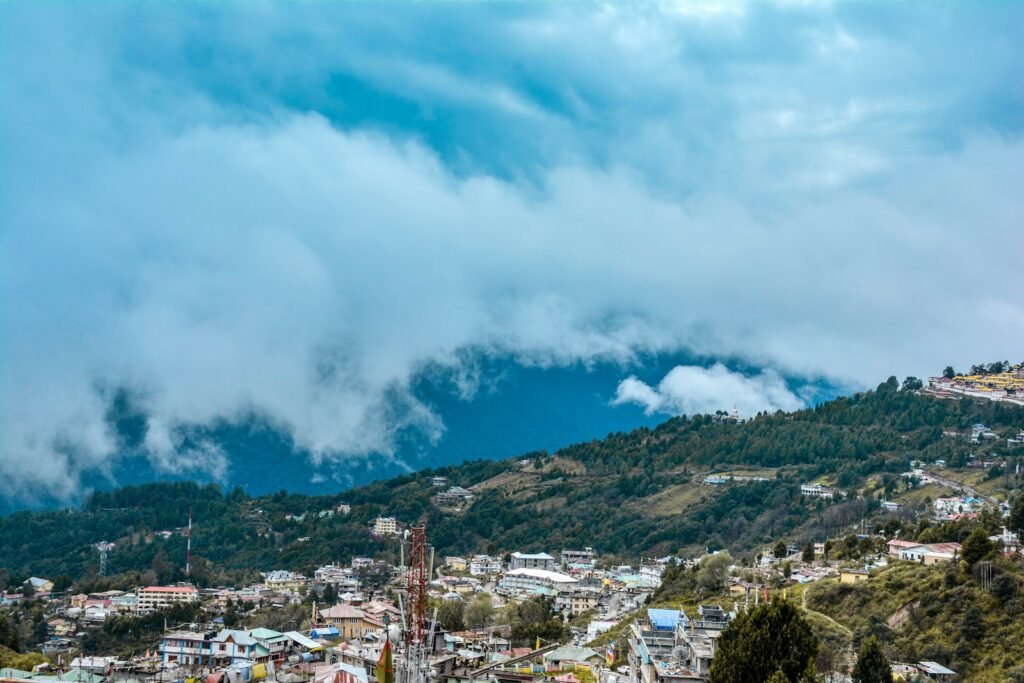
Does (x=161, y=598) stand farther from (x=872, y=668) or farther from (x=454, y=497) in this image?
(x=872, y=668)

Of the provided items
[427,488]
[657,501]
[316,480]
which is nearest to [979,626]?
[657,501]

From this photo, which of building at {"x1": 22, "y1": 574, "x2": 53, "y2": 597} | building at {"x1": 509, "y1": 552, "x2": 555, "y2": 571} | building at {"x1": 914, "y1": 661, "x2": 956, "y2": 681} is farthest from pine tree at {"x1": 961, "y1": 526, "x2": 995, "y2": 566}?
building at {"x1": 22, "y1": 574, "x2": 53, "y2": 597}

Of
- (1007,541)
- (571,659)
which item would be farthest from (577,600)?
(1007,541)

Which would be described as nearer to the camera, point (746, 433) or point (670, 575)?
point (670, 575)

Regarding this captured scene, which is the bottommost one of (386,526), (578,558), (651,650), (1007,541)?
(651,650)

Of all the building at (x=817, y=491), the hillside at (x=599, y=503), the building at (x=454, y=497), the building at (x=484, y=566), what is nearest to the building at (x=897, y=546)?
the hillside at (x=599, y=503)

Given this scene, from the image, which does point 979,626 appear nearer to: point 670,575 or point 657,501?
point 670,575

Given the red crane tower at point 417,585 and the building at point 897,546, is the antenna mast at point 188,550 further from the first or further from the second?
the red crane tower at point 417,585
